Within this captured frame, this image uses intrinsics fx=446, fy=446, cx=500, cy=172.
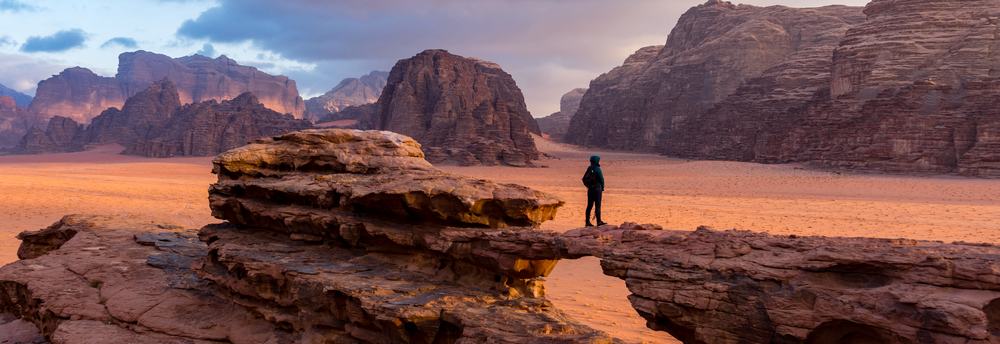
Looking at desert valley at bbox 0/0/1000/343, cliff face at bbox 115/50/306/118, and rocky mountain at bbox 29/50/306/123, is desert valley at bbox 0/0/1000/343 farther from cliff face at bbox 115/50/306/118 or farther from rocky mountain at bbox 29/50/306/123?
cliff face at bbox 115/50/306/118

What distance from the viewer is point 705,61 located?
6519 cm

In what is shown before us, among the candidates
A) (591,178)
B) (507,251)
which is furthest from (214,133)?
(507,251)

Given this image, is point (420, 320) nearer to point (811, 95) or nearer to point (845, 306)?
point (845, 306)

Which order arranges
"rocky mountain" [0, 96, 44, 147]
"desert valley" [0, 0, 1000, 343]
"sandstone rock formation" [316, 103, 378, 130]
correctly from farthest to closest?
"rocky mountain" [0, 96, 44, 147] < "sandstone rock formation" [316, 103, 378, 130] < "desert valley" [0, 0, 1000, 343]

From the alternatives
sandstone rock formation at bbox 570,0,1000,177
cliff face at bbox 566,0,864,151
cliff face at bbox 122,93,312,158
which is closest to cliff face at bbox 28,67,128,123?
cliff face at bbox 122,93,312,158

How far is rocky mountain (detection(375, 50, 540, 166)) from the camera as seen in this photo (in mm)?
44875

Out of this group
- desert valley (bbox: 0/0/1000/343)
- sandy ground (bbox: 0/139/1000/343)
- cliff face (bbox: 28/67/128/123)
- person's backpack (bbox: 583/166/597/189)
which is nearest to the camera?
desert valley (bbox: 0/0/1000/343)

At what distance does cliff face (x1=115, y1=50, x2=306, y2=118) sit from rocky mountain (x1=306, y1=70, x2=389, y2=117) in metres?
20.6

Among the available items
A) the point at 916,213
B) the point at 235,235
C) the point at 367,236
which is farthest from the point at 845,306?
the point at 916,213

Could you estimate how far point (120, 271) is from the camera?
755 centimetres

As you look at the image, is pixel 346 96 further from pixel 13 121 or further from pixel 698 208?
pixel 698 208

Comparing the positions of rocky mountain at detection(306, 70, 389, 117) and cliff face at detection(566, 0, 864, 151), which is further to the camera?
rocky mountain at detection(306, 70, 389, 117)

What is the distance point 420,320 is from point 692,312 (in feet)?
8.34

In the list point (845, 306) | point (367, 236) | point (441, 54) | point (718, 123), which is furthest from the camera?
point (441, 54)
